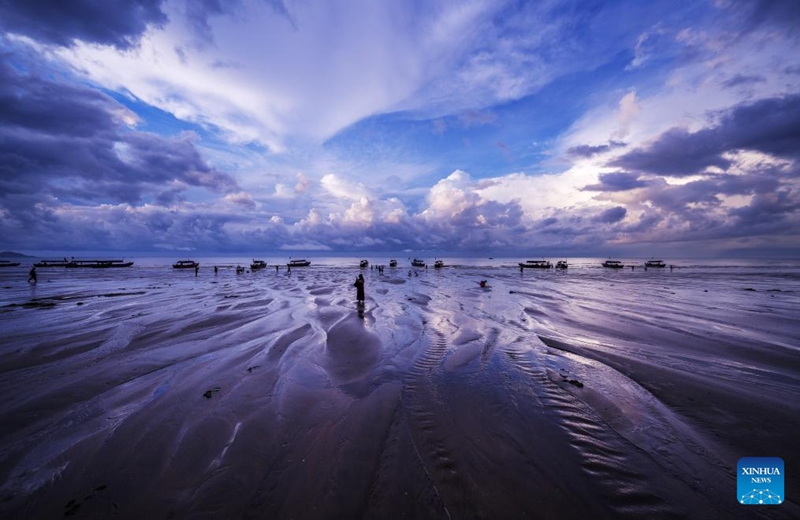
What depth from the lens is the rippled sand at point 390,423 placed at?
4.34m

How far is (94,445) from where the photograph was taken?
5.57 metres

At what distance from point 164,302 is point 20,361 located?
14.4 metres

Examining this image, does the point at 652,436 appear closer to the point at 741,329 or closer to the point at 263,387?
the point at 263,387

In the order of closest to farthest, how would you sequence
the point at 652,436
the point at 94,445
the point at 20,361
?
the point at 94,445 < the point at 652,436 < the point at 20,361

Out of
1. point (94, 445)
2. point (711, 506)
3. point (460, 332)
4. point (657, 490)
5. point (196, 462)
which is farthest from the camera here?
point (460, 332)

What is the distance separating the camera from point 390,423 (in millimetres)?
6355

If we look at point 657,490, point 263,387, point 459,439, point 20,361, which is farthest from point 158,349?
point 657,490

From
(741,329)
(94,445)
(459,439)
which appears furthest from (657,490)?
(741,329)

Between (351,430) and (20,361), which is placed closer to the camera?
(351,430)

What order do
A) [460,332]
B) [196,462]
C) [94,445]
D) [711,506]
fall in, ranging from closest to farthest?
[711,506], [196,462], [94,445], [460,332]

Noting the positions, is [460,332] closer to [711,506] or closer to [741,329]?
[711,506]

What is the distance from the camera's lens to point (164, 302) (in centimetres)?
2311

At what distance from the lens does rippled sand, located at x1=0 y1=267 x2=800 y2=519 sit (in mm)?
4336

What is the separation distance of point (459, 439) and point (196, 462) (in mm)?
4763
